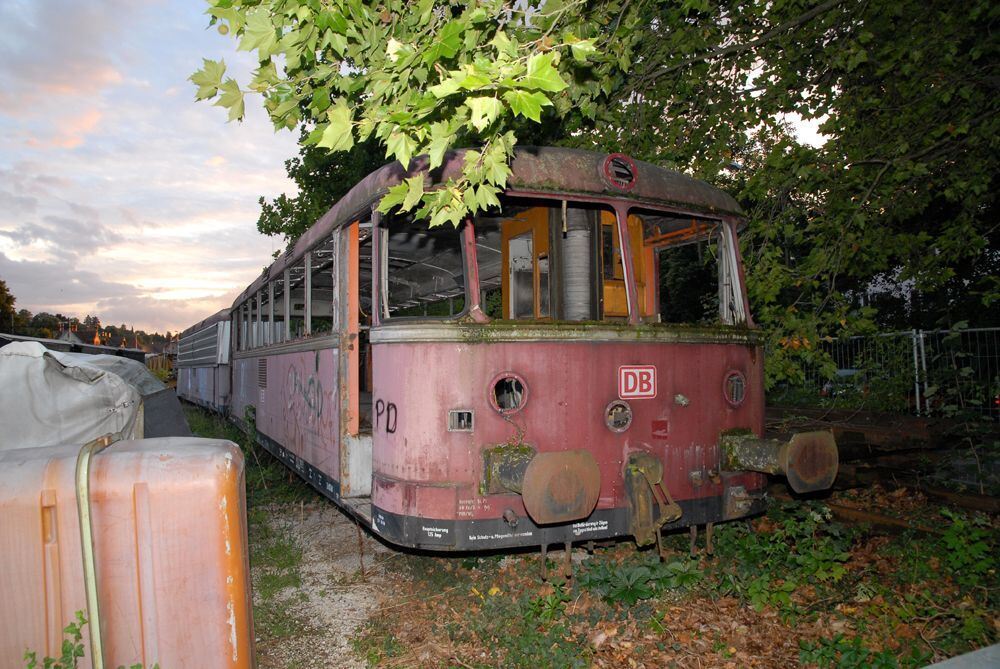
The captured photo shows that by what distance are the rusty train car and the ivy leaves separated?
78 cm

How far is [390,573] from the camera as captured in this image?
17.9 ft

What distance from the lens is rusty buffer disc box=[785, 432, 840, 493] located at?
4215 millimetres

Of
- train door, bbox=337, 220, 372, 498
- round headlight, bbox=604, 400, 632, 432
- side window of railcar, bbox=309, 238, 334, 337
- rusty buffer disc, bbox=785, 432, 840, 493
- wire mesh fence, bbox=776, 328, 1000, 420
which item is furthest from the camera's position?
wire mesh fence, bbox=776, 328, 1000, 420

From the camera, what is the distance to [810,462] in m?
4.26

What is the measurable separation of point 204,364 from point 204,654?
15251 mm

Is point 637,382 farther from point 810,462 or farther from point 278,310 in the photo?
point 278,310

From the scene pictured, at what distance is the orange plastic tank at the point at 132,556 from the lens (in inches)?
112

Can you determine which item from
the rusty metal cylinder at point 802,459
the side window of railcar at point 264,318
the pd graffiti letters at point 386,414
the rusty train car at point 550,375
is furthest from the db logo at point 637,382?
the side window of railcar at point 264,318

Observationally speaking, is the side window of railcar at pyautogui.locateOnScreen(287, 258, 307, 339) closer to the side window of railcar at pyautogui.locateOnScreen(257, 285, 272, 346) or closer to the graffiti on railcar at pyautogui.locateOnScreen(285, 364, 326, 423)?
the graffiti on railcar at pyautogui.locateOnScreen(285, 364, 326, 423)

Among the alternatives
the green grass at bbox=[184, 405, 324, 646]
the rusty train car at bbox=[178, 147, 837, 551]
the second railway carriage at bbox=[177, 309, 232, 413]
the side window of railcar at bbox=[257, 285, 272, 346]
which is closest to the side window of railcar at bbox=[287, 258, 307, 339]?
the rusty train car at bbox=[178, 147, 837, 551]

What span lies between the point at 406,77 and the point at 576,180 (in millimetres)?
1585

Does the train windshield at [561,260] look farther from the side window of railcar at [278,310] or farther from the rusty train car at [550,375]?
the side window of railcar at [278,310]

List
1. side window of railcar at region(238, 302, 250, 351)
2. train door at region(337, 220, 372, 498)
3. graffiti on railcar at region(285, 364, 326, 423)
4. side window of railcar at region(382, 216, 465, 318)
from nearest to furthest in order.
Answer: side window of railcar at region(382, 216, 465, 318) < train door at region(337, 220, 372, 498) < graffiti on railcar at region(285, 364, 326, 423) < side window of railcar at region(238, 302, 250, 351)

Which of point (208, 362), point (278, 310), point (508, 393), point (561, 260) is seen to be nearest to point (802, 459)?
point (508, 393)
